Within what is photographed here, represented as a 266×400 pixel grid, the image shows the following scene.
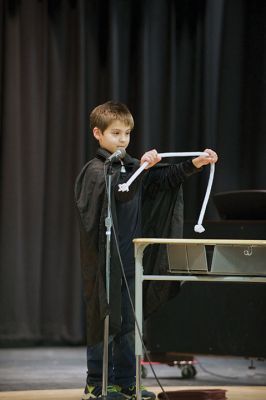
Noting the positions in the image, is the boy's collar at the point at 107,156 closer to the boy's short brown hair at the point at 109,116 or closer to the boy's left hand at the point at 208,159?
the boy's short brown hair at the point at 109,116

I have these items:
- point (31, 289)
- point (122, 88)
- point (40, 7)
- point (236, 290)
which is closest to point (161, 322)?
point (236, 290)

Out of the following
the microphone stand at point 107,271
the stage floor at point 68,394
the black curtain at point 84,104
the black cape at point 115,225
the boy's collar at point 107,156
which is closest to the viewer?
the microphone stand at point 107,271

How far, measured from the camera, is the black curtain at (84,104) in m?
5.98

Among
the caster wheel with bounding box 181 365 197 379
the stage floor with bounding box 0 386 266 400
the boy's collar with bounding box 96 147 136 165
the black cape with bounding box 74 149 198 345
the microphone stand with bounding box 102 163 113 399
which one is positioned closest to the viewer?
the microphone stand with bounding box 102 163 113 399

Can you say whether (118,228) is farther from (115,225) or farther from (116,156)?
(116,156)

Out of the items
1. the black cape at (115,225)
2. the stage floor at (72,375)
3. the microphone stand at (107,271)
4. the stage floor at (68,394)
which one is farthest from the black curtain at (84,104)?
the microphone stand at (107,271)

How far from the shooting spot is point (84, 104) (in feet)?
19.7

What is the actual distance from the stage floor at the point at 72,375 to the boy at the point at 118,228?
45 centimetres

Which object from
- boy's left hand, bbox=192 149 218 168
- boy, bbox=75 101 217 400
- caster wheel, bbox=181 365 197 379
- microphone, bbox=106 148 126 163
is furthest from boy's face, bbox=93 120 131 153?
caster wheel, bbox=181 365 197 379

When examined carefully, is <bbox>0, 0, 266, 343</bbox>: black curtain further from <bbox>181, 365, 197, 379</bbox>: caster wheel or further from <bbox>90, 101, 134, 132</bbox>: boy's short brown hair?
<bbox>90, 101, 134, 132</bbox>: boy's short brown hair

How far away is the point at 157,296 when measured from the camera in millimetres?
3486

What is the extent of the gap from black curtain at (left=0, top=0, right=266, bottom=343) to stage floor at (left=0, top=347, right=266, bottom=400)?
45 centimetres

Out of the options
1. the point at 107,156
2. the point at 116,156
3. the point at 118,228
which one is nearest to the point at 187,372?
the point at 118,228

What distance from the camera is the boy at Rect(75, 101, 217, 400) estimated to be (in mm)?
3201
